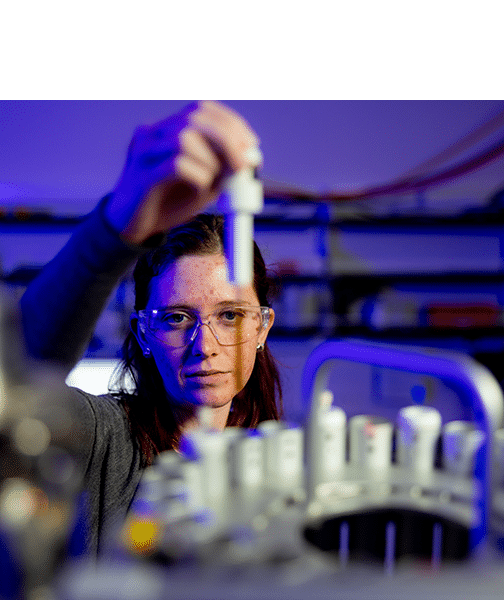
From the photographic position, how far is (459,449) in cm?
60

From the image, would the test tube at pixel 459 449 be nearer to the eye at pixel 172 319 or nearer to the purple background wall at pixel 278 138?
the eye at pixel 172 319

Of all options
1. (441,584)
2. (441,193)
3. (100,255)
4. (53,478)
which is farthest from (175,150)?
(441,193)

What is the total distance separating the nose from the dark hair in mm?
154

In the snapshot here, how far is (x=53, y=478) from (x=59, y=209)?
295 centimetres

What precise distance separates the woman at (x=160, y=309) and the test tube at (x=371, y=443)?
1.13 feet

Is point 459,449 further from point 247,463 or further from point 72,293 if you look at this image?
point 72,293

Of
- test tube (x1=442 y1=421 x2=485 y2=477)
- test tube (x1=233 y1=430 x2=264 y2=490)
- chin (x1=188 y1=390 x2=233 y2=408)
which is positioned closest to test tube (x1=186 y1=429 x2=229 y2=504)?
test tube (x1=233 y1=430 x2=264 y2=490)

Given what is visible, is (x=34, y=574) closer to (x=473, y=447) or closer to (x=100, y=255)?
(x=100, y=255)

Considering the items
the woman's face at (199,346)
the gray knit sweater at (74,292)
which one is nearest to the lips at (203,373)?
the woman's face at (199,346)

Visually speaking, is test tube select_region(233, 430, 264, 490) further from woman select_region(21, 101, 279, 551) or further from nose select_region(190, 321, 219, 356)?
nose select_region(190, 321, 219, 356)

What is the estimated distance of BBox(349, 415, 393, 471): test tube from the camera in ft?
1.98

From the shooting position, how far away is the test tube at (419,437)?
0.60m

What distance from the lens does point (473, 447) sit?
0.59 m

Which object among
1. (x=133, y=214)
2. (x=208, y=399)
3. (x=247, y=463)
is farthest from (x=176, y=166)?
(x=208, y=399)
